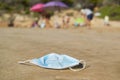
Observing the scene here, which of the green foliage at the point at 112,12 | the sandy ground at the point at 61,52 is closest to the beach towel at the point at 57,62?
the sandy ground at the point at 61,52

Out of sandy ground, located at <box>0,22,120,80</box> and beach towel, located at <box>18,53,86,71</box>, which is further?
beach towel, located at <box>18,53,86,71</box>

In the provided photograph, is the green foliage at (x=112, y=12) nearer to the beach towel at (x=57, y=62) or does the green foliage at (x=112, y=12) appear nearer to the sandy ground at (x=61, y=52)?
the sandy ground at (x=61, y=52)

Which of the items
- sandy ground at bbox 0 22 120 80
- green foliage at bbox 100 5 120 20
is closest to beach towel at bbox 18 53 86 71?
sandy ground at bbox 0 22 120 80

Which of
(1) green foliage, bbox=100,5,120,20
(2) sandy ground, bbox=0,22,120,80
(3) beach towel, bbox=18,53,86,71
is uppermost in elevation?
(3) beach towel, bbox=18,53,86,71

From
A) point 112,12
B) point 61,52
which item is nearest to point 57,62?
point 61,52

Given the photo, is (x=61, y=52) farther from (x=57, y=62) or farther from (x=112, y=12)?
(x=112, y=12)

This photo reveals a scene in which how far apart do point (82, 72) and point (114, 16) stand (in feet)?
90.0

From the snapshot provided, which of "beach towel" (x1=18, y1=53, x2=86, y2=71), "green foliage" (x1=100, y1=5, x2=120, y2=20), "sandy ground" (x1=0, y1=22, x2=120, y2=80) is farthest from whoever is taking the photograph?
"green foliage" (x1=100, y1=5, x2=120, y2=20)

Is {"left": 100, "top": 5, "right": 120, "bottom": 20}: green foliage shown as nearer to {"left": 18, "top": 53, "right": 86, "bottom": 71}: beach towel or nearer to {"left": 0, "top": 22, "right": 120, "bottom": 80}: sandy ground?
{"left": 0, "top": 22, "right": 120, "bottom": 80}: sandy ground

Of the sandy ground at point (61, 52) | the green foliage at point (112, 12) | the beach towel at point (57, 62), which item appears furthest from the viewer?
the green foliage at point (112, 12)

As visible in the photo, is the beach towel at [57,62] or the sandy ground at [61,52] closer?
the sandy ground at [61,52]

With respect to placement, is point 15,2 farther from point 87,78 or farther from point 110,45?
point 87,78

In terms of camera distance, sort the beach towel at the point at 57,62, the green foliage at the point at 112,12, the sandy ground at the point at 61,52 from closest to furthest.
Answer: the sandy ground at the point at 61,52 → the beach towel at the point at 57,62 → the green foliage at the point at 112,12

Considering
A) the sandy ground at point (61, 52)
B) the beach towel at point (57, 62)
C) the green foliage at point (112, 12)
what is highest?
the beach towel at point (57, 62)
